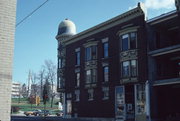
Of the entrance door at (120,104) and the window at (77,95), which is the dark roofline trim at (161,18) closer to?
the entrance door at (120,104)

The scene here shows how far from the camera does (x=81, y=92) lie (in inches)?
1761

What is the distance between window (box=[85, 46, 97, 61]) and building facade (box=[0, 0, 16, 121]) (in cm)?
3388

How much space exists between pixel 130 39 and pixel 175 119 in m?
10.7

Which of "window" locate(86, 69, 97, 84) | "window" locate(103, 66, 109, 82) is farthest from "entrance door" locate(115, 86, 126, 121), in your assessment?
"window" locate(86, 69, 97, 84)

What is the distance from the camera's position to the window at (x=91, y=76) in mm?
42125

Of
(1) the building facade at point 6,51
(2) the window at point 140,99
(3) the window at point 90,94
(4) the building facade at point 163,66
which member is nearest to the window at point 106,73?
(3) the window at point 90,94

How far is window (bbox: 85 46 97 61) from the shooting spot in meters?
42.6

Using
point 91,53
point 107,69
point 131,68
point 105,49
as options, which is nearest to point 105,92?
point 107,69

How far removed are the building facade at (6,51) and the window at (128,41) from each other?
2824cm

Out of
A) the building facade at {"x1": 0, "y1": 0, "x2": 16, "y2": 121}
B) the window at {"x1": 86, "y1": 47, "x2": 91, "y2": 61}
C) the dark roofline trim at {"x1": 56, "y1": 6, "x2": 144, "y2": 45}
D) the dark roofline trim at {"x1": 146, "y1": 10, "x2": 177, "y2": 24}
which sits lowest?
the building facade at {"x1": 0, "y1": 0, "x2": 16, "y2": 121}

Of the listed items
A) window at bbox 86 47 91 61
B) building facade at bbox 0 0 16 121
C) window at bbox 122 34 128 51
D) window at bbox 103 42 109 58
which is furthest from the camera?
window at bbox 86 47 91 61

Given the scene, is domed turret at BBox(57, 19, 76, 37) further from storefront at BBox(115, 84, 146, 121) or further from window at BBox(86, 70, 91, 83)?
storefront at BBox(115, 84, 146, 121)

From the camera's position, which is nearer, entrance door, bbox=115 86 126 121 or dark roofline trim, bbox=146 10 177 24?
dark roofline trim, bbox=146 10 177 24

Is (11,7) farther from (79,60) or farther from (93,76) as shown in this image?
(79,60)
